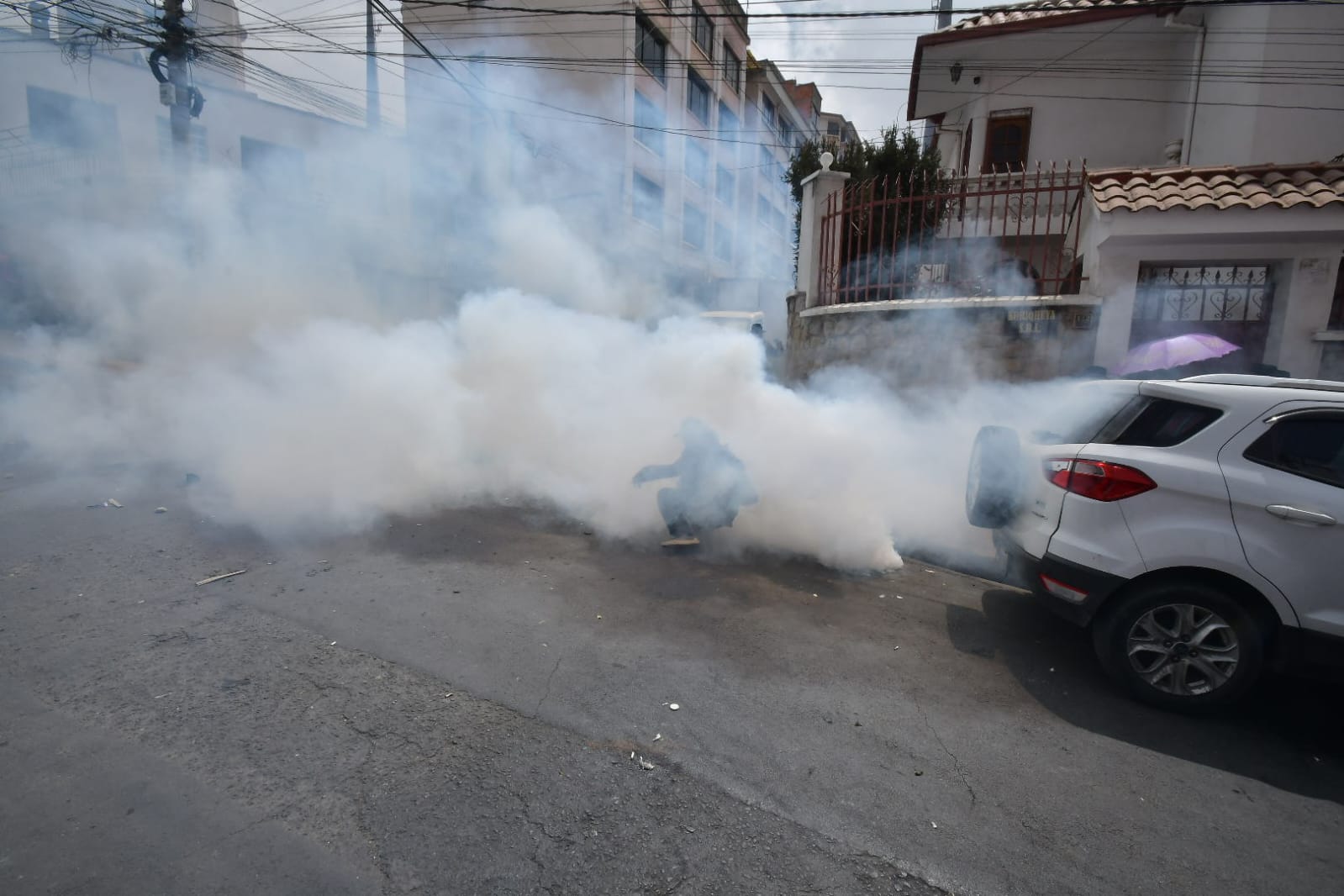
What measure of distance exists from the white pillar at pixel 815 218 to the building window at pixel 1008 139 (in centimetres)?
531

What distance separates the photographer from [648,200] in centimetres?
2191

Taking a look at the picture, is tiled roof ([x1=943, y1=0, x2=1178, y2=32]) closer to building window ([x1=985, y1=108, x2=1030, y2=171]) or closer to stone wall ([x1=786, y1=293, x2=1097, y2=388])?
building window ([x1=985, y1=108, x2=1030, y2=171])

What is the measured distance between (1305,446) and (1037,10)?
37.3 ft

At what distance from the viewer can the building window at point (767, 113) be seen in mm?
33062

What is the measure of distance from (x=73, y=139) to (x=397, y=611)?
15.9 metres

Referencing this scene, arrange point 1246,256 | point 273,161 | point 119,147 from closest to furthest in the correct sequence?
point 1246,256 < point 119,147 < point 273,161

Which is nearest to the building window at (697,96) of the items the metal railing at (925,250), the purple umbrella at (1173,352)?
the metal railing at (925,250)

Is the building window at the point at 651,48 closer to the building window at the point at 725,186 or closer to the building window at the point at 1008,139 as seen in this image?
the building window at the point at 725,186

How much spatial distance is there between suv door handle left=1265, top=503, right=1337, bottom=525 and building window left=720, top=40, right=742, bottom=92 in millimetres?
29120

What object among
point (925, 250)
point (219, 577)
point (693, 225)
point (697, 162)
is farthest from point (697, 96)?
point (219, 577)

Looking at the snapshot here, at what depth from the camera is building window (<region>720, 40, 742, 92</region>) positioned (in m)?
28.1

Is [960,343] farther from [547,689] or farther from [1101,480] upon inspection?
[547,689]

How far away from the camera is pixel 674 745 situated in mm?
2734

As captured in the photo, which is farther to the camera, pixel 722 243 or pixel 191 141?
pixel 722 243
